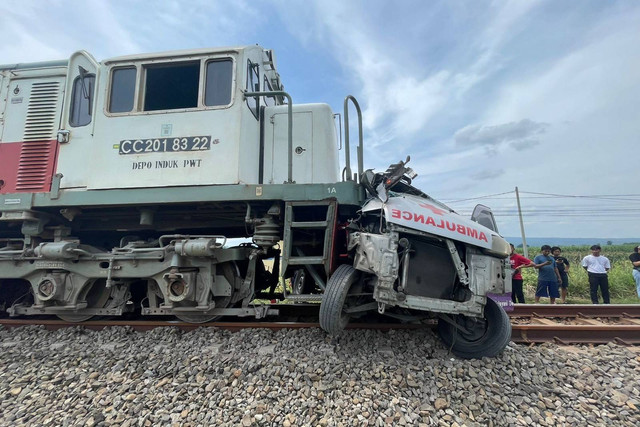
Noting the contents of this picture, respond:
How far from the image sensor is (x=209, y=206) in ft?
15.1

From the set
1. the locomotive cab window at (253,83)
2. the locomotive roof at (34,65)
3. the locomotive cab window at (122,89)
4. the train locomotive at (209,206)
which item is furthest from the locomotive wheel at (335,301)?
the locomotive roof at (34,65)

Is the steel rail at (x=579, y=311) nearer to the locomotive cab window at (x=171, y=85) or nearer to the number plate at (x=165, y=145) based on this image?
the number plate at (x=165, y=145)

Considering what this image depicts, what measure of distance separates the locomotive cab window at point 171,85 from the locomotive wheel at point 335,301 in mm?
3013

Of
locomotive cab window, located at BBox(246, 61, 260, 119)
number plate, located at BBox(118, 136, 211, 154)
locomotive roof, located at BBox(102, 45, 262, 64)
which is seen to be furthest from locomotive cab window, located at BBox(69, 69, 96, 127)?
locomotive cab window, located at BBox(246, 61, 260, 119)

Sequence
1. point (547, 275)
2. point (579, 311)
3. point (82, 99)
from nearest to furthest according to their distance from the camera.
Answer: point (82, 99), point (579, 311), point (547, 275)

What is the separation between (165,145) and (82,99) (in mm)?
1710

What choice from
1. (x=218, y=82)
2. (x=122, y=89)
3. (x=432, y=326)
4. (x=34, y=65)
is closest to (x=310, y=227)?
(x=432, y=326)

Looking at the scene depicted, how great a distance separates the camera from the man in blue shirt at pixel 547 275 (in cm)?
832

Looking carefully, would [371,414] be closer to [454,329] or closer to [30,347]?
[454,329]

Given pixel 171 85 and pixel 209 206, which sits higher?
pixel 171 85

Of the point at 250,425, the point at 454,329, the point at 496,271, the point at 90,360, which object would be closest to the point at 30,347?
the point at 90,360

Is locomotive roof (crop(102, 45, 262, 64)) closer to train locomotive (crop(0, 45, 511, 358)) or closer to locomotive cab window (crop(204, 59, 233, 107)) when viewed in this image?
train locomotive (crop(0, 45, 511, 358))

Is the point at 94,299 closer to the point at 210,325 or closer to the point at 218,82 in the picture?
the point at 210,325

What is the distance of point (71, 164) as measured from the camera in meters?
4.65
